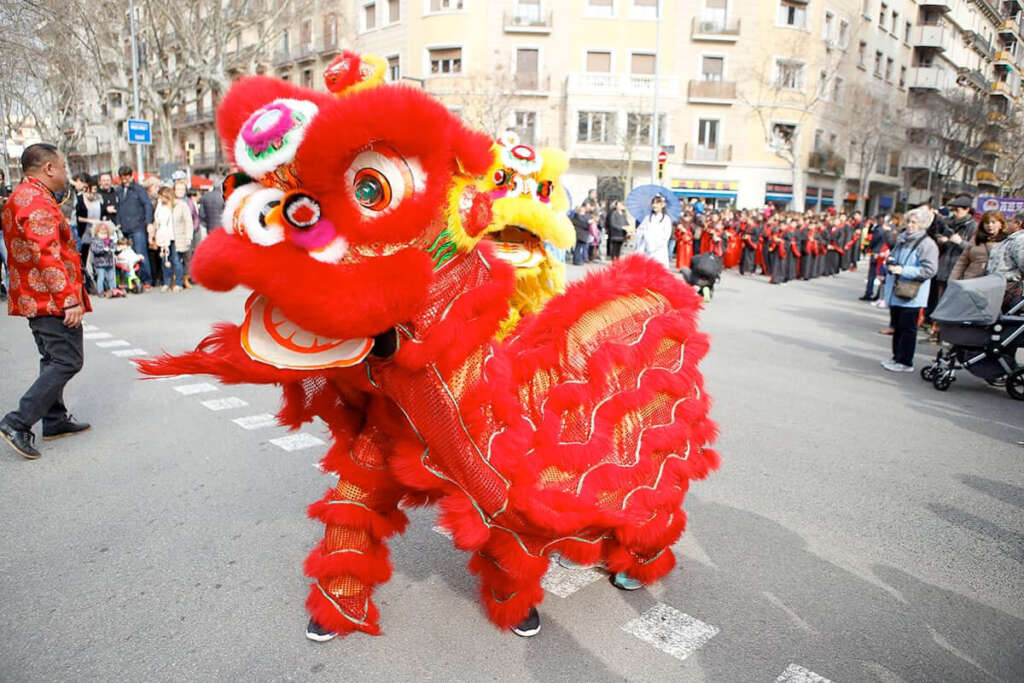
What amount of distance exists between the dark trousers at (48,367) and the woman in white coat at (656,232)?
23.8 ft

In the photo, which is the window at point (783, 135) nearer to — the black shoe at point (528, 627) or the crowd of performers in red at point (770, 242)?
the crowd of performers in red at point (770, 242)

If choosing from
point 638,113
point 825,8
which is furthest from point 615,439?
point 825,8

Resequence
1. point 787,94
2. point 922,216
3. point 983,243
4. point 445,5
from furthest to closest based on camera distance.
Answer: point 787,94, point 445,5, point 983,243, point 922,216

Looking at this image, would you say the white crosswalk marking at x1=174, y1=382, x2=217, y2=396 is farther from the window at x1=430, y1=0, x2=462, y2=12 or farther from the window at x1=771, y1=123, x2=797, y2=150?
the window at x1=771, y1=123, x2=797, y2=150

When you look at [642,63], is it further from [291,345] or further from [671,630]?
[291,345]

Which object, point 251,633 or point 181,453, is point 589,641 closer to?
point 251,633

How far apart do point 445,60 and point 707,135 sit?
14749mm

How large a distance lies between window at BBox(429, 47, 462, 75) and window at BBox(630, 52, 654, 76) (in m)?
9.27

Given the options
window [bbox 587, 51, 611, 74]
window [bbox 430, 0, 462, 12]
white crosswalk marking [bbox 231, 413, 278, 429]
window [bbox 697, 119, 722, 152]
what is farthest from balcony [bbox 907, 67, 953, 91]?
white crosswalk marking [bbox 231, 413, 278, 429]

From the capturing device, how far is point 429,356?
1.92 m

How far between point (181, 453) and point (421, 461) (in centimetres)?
298

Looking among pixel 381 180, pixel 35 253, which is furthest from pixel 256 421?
pixel 381 180

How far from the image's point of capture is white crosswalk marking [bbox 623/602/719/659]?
101 inches

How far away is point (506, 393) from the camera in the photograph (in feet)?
6.97
